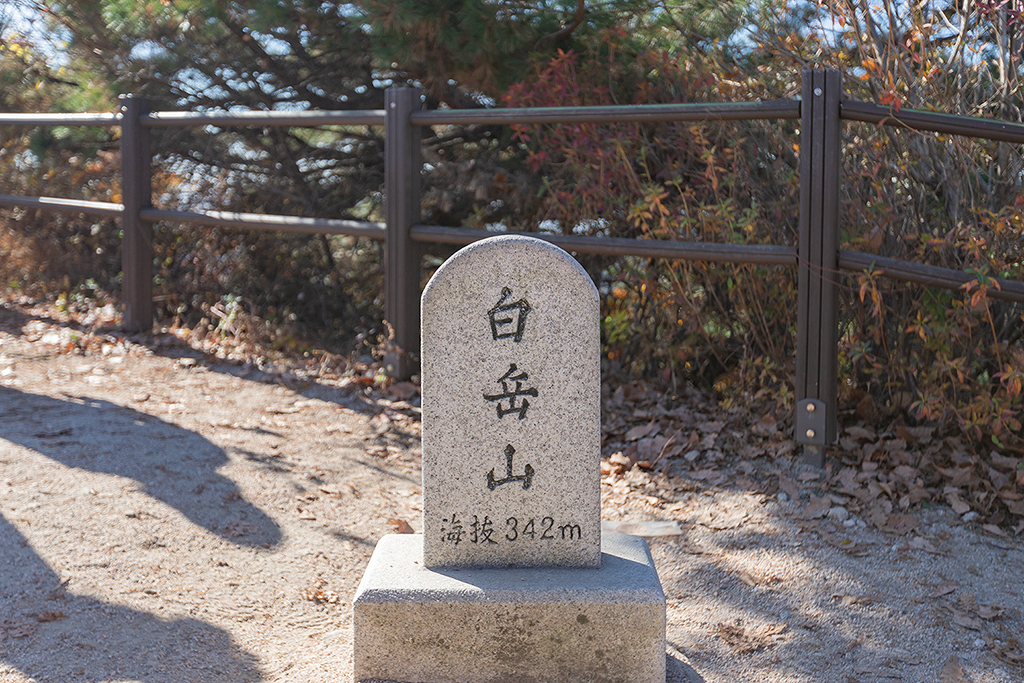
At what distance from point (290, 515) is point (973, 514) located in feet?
8.73

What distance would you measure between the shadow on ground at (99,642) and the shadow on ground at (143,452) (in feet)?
2.09

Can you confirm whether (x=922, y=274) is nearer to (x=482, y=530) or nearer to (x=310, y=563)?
(x=482, y=530)

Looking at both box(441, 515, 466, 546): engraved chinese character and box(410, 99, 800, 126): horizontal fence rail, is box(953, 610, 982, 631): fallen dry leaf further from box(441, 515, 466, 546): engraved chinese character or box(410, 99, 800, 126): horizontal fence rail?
box(410, 99, 800, 126): horizontal fence rail

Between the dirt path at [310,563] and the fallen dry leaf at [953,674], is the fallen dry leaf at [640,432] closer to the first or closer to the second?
the dirt path at [310,563]

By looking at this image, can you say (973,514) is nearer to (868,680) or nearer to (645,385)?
(868,680)

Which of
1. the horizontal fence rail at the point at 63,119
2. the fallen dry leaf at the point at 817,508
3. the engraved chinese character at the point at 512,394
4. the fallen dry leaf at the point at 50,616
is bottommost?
the fallen dry leaf at the point at 50,616

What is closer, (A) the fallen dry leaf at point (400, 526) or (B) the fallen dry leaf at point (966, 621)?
(B) the fallen dry leaf at point (966, 621)

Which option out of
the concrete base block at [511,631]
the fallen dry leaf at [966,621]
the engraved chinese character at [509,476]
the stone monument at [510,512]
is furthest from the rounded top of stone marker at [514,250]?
the fallen dry leaf at [966,621]

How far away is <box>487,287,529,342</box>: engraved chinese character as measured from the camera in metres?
2.58

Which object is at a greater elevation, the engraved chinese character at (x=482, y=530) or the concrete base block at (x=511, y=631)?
the engraved chinese character at (x=482, y=530)

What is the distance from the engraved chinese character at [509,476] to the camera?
8.67 ft

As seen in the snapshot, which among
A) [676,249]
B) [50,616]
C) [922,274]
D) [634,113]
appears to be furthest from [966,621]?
[50,616]

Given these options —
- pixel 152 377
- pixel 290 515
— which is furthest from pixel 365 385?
pixel 290 515

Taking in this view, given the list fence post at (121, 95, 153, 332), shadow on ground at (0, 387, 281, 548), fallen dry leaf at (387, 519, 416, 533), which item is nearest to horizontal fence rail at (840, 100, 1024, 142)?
fallen dry leaf at (387, 519, 416, 533)
